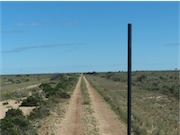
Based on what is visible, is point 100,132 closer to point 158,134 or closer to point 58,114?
point 158,134

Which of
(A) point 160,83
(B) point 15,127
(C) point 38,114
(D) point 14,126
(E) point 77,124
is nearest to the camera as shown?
(D) point 14,126

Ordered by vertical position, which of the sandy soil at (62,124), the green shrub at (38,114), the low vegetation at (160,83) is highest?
the low vegetation at (160,83)

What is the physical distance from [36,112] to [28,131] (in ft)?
21.3

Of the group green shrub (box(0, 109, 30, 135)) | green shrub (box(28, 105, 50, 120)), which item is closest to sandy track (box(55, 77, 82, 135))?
green shrub (box(28, 105, 50, 120))

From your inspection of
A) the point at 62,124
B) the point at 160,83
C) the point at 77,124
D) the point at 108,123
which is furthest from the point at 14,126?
the point at 160,83

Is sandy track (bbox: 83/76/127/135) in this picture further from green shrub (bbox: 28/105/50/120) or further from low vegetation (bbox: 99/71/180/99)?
low vegetation (bbox: 99/71/180/99)

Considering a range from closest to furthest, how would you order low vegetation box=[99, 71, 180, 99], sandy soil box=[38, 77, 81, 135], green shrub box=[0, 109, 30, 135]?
green shrub box=[0, 109, 30, 135], sandy soil box=[38, 77, 81, 135], low vegetation box=[99, 71, 180, 99]

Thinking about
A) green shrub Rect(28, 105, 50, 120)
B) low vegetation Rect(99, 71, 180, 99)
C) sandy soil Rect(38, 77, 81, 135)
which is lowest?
sandy soil Rect(38, 77, 81, 135)

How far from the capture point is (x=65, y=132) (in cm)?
1841

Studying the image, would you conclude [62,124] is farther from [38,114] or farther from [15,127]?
[15,127]

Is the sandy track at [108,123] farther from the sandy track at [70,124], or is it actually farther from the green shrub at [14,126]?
the green shrub at [14,126]

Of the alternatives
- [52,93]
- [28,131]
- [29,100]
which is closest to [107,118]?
[28,131]

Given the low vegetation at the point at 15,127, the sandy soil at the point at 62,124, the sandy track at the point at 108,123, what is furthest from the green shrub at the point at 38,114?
the low vegetation at the point at 15,127

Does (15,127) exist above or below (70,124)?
above
